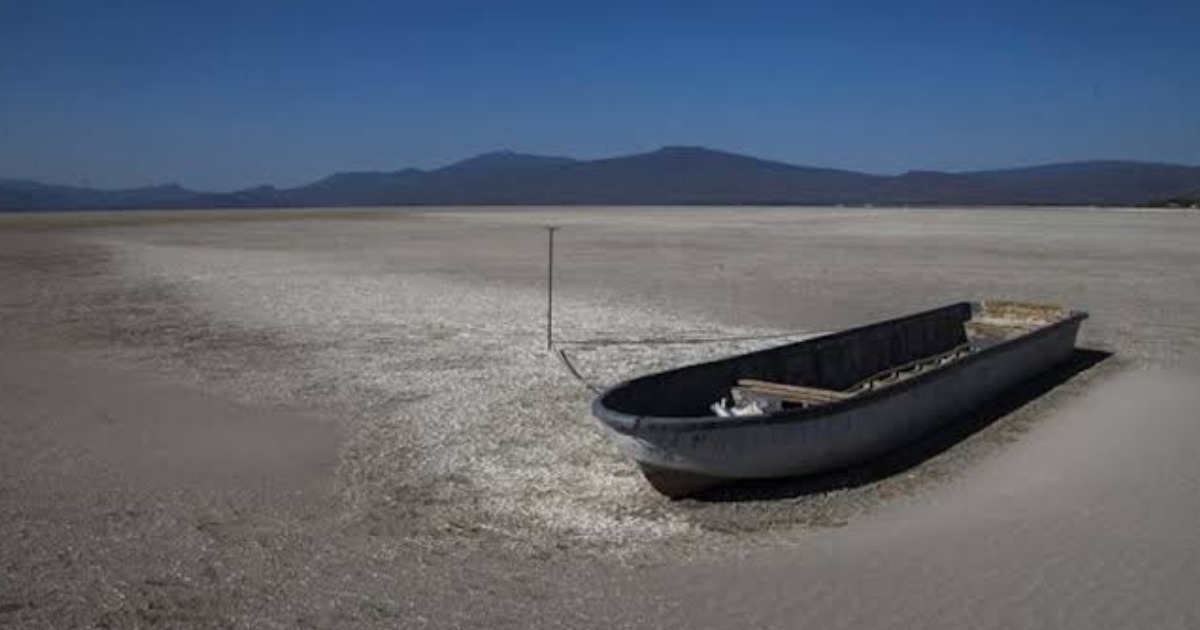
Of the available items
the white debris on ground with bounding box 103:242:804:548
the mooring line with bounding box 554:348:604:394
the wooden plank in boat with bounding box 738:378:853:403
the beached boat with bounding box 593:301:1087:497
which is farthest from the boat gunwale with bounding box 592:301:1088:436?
the mooring line with bounding box 554:348:604:394

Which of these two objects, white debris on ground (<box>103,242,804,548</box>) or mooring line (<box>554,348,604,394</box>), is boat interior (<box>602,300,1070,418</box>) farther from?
mooring line (<box>554,348,604,394</box>)

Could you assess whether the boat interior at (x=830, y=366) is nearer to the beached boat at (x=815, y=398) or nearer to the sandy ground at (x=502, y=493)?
the beached boat at (x=815, y=398)

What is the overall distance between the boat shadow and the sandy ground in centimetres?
3

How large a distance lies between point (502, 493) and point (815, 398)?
228 centimetres

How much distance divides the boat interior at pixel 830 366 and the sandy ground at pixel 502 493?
601 millimetres

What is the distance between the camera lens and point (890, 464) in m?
6.70

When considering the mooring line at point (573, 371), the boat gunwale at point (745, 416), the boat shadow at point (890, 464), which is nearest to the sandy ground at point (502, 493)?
the boat shadow at point (890, 464)

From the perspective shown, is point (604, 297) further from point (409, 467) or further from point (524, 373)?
point (409, 467)

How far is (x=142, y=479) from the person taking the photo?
6.68 metres

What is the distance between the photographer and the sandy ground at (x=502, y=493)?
15.5 ft

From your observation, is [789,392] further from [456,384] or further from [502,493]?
[456,384]

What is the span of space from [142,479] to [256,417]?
5.89 ft

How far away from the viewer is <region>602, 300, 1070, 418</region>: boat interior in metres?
6.94

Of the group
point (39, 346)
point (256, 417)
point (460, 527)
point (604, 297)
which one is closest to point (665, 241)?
point (604, 297)
